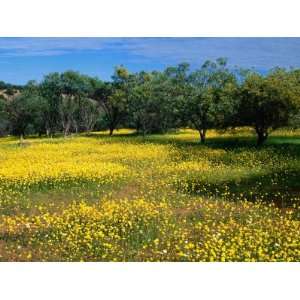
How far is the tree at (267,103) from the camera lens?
1083 centimetres

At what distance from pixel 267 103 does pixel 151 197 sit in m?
2.69

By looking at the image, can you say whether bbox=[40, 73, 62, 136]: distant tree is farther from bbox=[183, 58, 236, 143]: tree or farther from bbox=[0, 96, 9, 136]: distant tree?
bbox=[183, 58, 236, 143]: tree

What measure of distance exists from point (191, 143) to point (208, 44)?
1.81 meters

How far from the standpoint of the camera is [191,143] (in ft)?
36.1

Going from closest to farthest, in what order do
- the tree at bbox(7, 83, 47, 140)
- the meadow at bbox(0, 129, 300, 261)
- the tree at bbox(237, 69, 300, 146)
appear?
1. the meadow at bbox(0, 129, 300, 261)
2. the tree at bbox(7, 83, 47, 140)
3. the tree at bbox(237, 69, 300, 146)

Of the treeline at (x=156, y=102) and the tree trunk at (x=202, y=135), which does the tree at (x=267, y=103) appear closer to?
the treeline at (x=156, y=102)

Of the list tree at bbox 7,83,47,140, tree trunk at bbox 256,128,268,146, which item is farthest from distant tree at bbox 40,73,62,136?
tree trunk at bbox 256,128,268,146

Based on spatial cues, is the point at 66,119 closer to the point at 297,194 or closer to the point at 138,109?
the point at 138,109

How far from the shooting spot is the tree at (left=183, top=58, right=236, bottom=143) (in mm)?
10852

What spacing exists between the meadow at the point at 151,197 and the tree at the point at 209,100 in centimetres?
22

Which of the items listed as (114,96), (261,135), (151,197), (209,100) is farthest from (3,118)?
(261,135)
